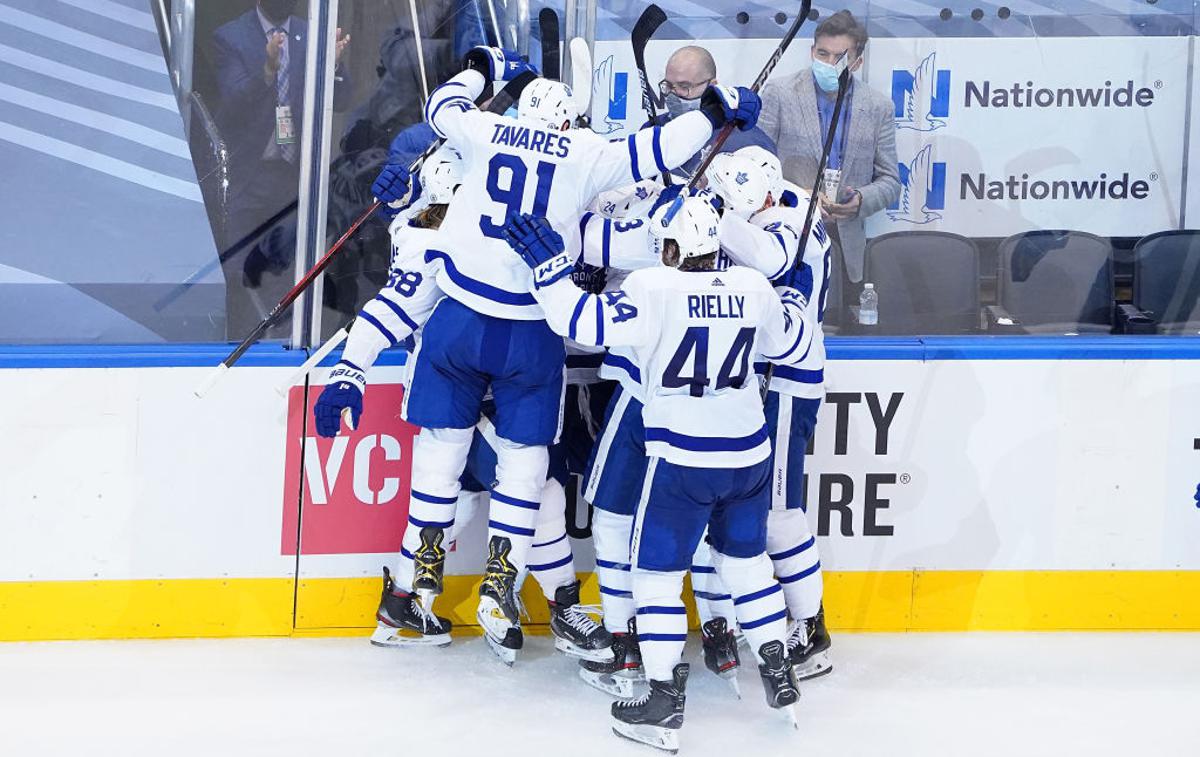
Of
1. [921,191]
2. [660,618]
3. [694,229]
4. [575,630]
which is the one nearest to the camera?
[694,229]

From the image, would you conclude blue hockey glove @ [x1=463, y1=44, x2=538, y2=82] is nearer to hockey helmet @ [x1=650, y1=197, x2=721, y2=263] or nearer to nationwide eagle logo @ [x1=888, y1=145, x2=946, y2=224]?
hockey helmet @ [x1=650, y1=197, x2=721, y2=263]

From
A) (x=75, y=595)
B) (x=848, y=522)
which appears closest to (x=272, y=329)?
(x=75, y=595)

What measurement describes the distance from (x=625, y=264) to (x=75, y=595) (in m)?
1.63

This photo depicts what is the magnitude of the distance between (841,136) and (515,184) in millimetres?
1060

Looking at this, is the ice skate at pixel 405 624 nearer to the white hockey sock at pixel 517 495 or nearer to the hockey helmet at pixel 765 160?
the white hockey sock at pixel 517 495

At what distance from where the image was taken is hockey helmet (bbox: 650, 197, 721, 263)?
3721 millimetres

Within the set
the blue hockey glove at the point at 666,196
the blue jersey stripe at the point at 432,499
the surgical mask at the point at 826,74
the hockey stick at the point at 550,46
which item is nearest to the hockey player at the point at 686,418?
the blue hockey glove at the point at 666,196

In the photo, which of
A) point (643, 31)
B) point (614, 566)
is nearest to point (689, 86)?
point (643, 31)

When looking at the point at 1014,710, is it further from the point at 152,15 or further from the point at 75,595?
the point at 152,15

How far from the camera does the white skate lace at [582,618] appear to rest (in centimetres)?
429

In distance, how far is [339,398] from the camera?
4098mm

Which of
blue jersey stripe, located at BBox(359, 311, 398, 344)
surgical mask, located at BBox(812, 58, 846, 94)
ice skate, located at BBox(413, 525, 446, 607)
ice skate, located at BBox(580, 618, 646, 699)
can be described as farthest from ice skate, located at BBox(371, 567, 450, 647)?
surgical mask, located at BBox(812, 58, 846, 94)

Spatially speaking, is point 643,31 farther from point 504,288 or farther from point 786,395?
point 786,395

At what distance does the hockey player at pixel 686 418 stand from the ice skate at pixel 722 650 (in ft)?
0.80
